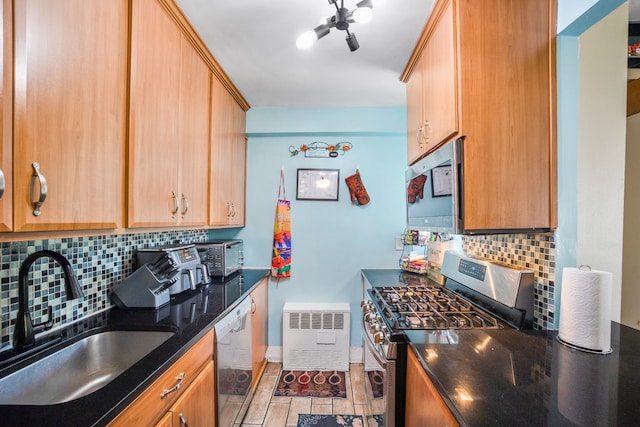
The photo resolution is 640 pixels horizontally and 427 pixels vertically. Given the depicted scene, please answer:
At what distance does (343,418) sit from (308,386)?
439 mm

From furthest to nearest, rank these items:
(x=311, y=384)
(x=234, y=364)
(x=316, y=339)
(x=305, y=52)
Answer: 1. (x=316, y=339)
2. (x=311, y=384)
3. (x=305, y=52)
4. (x=234, y=364)

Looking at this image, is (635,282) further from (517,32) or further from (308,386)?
(308,386)

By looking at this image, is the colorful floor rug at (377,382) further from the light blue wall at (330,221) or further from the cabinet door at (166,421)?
the light blue wall at (330,221)

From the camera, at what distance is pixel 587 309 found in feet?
3.19

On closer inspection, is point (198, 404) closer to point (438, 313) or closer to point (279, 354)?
point (438, 313)

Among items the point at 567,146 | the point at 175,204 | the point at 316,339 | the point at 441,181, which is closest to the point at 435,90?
the point at 441,181

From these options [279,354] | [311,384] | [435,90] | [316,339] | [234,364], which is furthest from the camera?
[279,354]

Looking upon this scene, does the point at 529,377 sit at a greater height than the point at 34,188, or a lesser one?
lesser

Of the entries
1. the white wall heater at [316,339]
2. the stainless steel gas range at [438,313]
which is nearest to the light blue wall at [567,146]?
the stainless steel gas range at [438,313]

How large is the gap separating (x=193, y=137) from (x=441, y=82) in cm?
144

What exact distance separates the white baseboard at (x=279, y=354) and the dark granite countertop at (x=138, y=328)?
37.2 inches

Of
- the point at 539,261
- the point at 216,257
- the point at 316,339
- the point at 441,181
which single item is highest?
the point at 441,181

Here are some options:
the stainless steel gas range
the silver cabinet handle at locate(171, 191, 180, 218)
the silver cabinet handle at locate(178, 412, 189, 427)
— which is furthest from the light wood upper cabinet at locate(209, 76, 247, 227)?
the stainless steel gas range

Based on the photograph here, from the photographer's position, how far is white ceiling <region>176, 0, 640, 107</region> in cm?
A: 141
